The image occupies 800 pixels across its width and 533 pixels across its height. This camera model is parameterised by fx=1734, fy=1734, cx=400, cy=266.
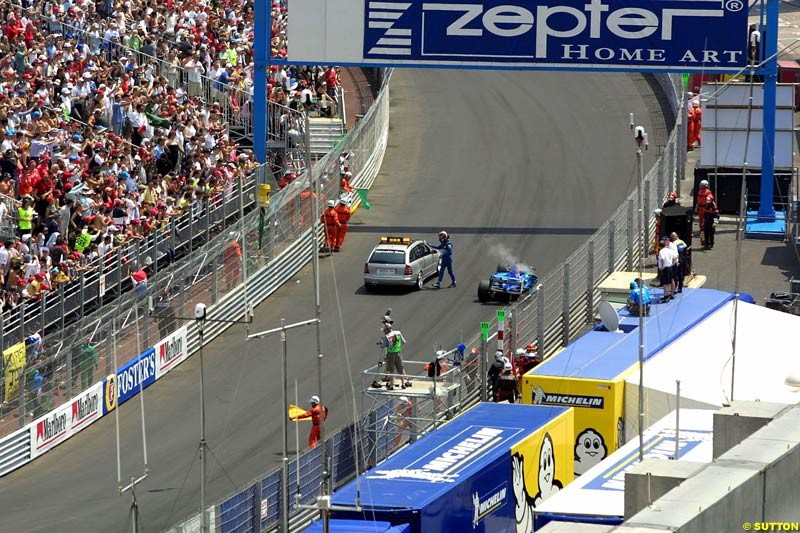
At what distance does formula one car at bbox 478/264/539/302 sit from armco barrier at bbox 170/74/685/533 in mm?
1729

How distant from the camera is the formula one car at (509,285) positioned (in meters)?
38.6

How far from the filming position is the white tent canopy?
2806 cm

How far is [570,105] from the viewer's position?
5512 cm

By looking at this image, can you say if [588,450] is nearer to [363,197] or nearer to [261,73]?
[363,197]

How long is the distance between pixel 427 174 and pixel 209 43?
7.17 meters

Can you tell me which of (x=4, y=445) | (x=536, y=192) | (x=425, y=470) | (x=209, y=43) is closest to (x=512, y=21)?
(x=536, y=192)

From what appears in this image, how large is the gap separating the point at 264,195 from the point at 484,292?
5.92m

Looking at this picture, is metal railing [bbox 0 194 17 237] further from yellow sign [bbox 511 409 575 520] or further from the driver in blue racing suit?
yellow sign [bbox 511 409 575 520]

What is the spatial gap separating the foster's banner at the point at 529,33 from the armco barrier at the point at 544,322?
2676mm

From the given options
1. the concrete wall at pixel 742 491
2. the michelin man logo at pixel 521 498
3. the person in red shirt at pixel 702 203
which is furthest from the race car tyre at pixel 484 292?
the concrete wall at pixel 742 491

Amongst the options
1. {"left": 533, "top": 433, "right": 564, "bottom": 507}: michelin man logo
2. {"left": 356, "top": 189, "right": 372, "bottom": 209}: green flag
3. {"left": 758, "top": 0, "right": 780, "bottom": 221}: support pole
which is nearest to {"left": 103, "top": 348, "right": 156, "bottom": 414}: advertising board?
{"left": 533, "top": 433, "right": 564, "bottom": 507}: michelin man logo

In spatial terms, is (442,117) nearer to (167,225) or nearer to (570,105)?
(570,105)

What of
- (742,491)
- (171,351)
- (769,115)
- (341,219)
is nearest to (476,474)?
(742,491)

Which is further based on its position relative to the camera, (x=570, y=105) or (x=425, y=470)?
(x=570, y=105)
